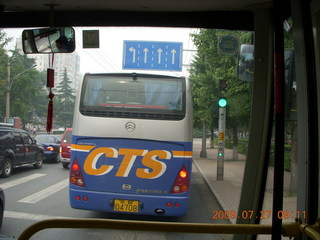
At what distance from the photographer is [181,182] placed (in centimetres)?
545

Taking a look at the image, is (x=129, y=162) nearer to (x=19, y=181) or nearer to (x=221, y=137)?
(x=19, y=181)

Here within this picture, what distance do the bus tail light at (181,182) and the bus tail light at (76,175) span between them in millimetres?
1500

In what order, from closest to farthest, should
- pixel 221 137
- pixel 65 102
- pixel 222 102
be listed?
pixel 65 102, pixel 222 102, pixel 221 137

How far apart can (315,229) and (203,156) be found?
61.6 ft

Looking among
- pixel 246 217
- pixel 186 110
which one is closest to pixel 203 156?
pixel 186 110

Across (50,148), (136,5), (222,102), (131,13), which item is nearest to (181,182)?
(131,13)

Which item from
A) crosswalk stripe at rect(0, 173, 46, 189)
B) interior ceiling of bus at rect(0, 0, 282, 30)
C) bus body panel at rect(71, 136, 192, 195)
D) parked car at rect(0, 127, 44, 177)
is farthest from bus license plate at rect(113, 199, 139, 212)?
parked car at rect(0, 127, 44, 177)

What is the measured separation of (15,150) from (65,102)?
772 cm

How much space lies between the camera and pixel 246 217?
2.80 meters

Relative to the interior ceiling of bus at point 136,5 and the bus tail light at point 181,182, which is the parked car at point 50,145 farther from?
the interior ceiling of bus at point 136,5

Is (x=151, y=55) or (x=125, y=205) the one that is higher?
(x=151, y=55)

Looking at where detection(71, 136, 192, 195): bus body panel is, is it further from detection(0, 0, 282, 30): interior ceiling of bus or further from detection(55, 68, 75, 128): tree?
detection(0, 0, 282, 30): interior ceiling of bus

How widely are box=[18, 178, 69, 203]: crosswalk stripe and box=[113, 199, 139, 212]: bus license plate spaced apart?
2.83 m

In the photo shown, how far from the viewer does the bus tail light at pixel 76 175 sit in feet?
18.1
